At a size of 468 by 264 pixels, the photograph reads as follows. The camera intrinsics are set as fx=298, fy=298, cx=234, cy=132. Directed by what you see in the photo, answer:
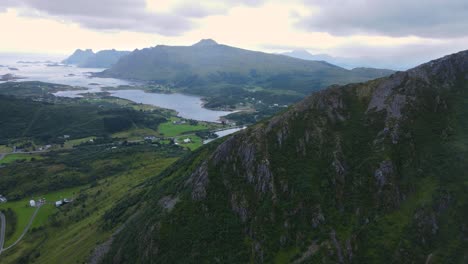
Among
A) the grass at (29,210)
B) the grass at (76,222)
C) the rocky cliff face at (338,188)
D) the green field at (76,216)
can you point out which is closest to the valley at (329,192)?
the rocky cliff face at (338,188)

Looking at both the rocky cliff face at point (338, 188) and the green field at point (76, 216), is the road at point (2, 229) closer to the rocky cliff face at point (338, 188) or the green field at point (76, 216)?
the green field at point (76, 216)

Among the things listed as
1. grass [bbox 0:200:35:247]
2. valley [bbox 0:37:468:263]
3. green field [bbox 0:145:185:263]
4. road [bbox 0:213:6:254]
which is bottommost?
road [bbox 0:213:6:254]

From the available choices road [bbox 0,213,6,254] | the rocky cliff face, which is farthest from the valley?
road [bbox 0,213,6,254]

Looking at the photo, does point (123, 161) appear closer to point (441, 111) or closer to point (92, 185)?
point (92, 185)

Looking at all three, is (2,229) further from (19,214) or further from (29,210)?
(29,210)

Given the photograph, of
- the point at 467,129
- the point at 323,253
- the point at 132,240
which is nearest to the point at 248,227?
the point at 323,253

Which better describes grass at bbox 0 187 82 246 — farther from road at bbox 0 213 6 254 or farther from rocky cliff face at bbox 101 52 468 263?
rocky cliff face at bbox 101 52 468 263

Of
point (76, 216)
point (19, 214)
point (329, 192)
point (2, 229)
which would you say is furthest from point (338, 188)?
point (19, 214)

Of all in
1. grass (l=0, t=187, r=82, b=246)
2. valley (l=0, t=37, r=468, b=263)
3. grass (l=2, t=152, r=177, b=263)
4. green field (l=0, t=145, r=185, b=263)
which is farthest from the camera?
grass (l=0, t=187, r=82, b=246)
